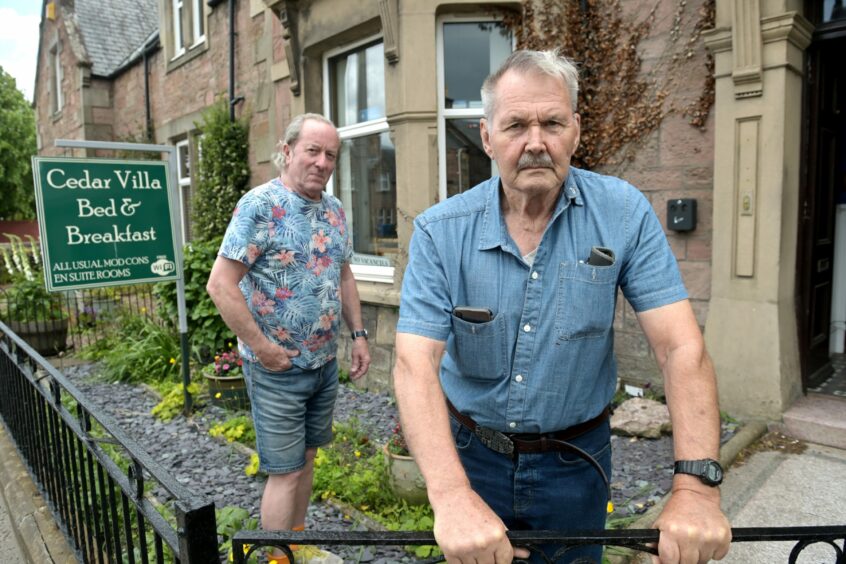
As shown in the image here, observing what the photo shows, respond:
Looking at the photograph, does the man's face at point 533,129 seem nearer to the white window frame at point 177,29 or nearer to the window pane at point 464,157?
the window pane at point 464,157

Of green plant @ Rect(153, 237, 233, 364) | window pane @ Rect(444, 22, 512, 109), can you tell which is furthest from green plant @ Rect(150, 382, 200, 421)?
window pane @ Rect(444, 22, 512, 109)

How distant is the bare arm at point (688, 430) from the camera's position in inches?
47.8

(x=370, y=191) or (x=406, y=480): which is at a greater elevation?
(x=370, y=191)

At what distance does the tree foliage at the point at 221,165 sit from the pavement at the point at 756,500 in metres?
4.90

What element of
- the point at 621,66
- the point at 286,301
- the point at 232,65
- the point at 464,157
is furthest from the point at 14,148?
the point at 286,301

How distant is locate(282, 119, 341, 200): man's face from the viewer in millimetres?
2555

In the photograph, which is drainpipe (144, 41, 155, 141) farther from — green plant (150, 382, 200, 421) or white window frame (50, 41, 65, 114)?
green plant (150, 382, 200, 421)

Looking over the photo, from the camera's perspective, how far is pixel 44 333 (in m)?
7.87

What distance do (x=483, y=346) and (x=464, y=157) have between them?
156 inches

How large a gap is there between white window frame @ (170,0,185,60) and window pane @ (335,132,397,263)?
18.9 ft

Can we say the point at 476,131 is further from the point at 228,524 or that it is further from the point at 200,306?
the point at 228,524

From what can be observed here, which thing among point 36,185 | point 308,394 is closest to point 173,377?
point 36,185

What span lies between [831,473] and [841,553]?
100 inches

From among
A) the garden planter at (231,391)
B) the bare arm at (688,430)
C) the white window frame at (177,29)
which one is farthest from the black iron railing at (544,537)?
the white window frame at (177,29)
